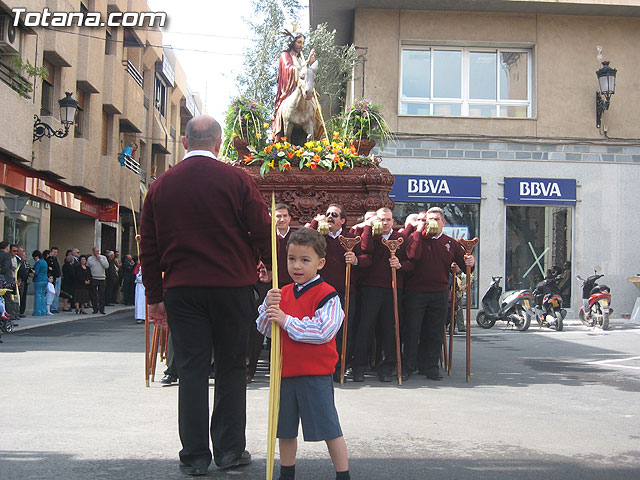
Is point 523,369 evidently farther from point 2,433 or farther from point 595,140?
point 595,140

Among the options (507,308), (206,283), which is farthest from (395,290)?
(507,308)

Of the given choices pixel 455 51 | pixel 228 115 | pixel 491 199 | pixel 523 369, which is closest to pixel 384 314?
pixel 523 369

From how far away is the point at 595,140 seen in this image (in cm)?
2006

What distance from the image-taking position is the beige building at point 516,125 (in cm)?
1984

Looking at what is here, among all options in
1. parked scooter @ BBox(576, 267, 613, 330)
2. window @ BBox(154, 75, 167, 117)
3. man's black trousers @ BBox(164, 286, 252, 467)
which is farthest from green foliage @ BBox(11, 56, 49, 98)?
window @ BBox(154, 75, 167, 117)

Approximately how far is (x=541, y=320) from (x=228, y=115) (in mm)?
10161

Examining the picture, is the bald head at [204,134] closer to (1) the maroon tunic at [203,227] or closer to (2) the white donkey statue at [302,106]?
(1) the maroon tunic at [203,227]

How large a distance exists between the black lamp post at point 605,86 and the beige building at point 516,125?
1.04ft

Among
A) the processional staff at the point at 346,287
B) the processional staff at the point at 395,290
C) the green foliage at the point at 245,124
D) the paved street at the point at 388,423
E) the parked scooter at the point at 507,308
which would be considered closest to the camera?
the paved street at the point at 388,423

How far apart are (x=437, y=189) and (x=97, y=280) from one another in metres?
9.97

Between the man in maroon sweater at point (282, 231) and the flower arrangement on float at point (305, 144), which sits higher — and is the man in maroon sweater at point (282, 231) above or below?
below

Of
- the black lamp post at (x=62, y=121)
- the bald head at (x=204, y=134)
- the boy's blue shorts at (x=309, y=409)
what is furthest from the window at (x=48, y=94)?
the boy's blue shorts at (x=309, y=409)

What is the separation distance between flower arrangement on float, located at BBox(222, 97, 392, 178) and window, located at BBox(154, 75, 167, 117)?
3044cm

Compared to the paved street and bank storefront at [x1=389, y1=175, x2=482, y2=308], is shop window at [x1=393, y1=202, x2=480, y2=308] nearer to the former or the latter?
bank storefront at [x1=389, y1=175, x2=482, y2=308]
